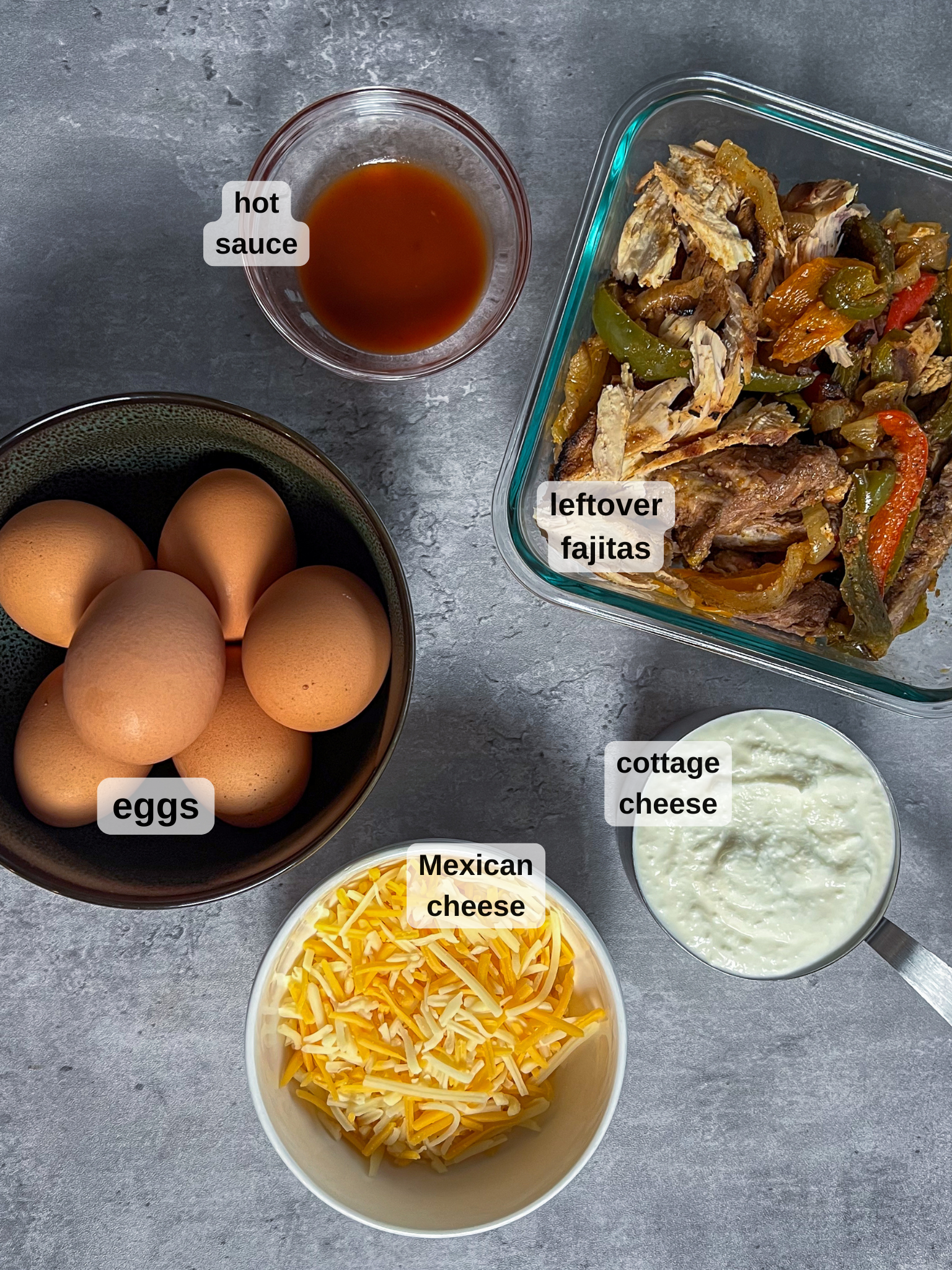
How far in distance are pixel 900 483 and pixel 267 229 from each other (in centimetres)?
86

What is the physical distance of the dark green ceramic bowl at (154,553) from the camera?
3.07ft

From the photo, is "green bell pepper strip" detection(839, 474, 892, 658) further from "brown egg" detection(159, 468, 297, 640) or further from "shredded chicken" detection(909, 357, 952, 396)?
"brown egg" detection(159, 468, 297, 640)

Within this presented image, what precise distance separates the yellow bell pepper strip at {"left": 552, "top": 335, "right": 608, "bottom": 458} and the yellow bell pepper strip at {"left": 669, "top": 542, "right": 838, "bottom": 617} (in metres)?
0.21

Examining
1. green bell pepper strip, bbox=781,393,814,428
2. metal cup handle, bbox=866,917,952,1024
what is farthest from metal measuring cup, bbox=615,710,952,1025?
green bell pepper strip, bbox=781,393,814,428

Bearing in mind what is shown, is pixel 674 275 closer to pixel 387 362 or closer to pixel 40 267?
pixel 387 362

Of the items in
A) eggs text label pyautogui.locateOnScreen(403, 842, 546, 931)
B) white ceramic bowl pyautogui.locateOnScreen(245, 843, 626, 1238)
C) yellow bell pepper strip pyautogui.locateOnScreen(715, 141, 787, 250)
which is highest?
yellow bell pepper strip pyautogui.locateOnScreen(715, 141, 787, 250)

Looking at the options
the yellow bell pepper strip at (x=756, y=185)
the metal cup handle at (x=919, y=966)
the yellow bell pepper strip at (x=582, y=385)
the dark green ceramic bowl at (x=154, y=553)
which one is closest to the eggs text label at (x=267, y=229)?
the dark green ceramic bowl at (x=154, y=553)

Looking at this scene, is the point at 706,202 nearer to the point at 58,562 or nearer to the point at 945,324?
the point at 945,324

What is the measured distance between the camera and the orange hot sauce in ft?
3.74

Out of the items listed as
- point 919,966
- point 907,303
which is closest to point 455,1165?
point 919,966

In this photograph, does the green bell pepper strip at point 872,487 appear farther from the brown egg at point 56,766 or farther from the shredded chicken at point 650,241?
the brown egg at point 56,766

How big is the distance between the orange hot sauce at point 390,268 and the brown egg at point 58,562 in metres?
0.42

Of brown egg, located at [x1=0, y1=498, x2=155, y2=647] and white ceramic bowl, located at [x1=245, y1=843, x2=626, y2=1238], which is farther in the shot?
white ceramic bowl, located at [x1=245, y1=843, x2=626, y2=1238]

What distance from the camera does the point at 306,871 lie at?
4.02ft
